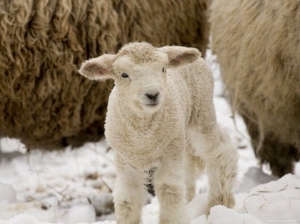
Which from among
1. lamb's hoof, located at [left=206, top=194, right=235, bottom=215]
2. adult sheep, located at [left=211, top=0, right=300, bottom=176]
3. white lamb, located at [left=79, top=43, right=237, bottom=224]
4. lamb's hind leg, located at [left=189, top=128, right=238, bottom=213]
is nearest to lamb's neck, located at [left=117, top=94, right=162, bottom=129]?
white lamb, located at [left=79, top=43, right=237, bottom=224]

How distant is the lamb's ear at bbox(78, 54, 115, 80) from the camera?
1.99m

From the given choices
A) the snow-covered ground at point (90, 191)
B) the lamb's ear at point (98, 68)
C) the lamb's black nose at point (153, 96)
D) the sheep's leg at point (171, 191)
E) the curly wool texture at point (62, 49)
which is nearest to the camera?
the lamb's black nose at point (153, 96)

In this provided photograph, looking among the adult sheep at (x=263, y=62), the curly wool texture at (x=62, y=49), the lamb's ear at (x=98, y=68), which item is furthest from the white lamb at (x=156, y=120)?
the curly wool texture at (x=62, y=49)

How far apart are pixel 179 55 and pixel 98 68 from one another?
0.27 meters

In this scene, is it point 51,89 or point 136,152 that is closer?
point 136,152

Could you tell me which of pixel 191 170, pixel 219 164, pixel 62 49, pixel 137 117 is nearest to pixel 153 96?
pixel 137 117

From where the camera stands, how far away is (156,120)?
2.07 m

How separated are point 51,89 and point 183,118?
1292 millimetres

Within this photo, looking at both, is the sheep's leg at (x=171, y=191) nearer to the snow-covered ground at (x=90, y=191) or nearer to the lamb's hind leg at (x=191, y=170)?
the snow-covered ground at (x=90, y=191)

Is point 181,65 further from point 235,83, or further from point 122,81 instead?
point 235,83

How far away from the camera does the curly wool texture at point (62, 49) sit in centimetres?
321

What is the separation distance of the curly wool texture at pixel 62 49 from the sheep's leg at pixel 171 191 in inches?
48.9

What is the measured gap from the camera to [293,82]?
300 centimetres

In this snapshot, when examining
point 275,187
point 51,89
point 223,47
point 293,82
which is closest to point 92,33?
point 51,89
